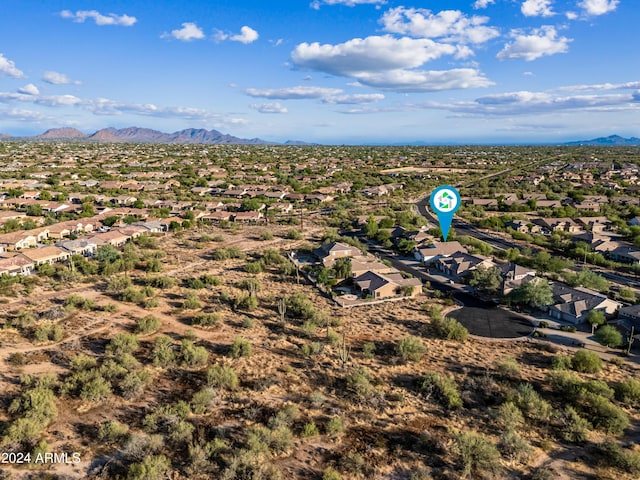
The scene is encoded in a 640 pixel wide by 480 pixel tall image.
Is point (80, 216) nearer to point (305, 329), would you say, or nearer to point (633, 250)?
point (305, 329)

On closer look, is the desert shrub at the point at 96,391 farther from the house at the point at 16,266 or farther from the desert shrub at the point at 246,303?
the house at the point at 16,266

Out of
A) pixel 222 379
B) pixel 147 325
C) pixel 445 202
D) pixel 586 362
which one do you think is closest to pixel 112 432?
pixel 222 379

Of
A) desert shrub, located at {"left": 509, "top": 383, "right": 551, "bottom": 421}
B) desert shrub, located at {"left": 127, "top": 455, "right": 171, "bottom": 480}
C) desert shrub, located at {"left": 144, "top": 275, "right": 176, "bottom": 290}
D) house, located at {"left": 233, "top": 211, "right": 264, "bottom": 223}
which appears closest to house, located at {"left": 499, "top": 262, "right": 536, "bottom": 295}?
desert shrub, located at {"left": 509, "top": 383, "right": 551, "bottom": 421}

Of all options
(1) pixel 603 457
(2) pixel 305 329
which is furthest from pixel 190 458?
(1) pixel 603 457

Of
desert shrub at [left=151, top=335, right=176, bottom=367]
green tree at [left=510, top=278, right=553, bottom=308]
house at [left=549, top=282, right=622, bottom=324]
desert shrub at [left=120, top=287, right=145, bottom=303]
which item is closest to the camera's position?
desert shrub at [left=151, top=335, right=176, bottom=367]

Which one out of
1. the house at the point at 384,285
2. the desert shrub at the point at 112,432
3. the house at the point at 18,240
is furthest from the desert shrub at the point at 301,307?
the house at the point at 18,240

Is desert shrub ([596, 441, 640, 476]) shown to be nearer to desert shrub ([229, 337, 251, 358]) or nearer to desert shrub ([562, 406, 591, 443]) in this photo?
desert shrub ([562, 406, 591, 443])
